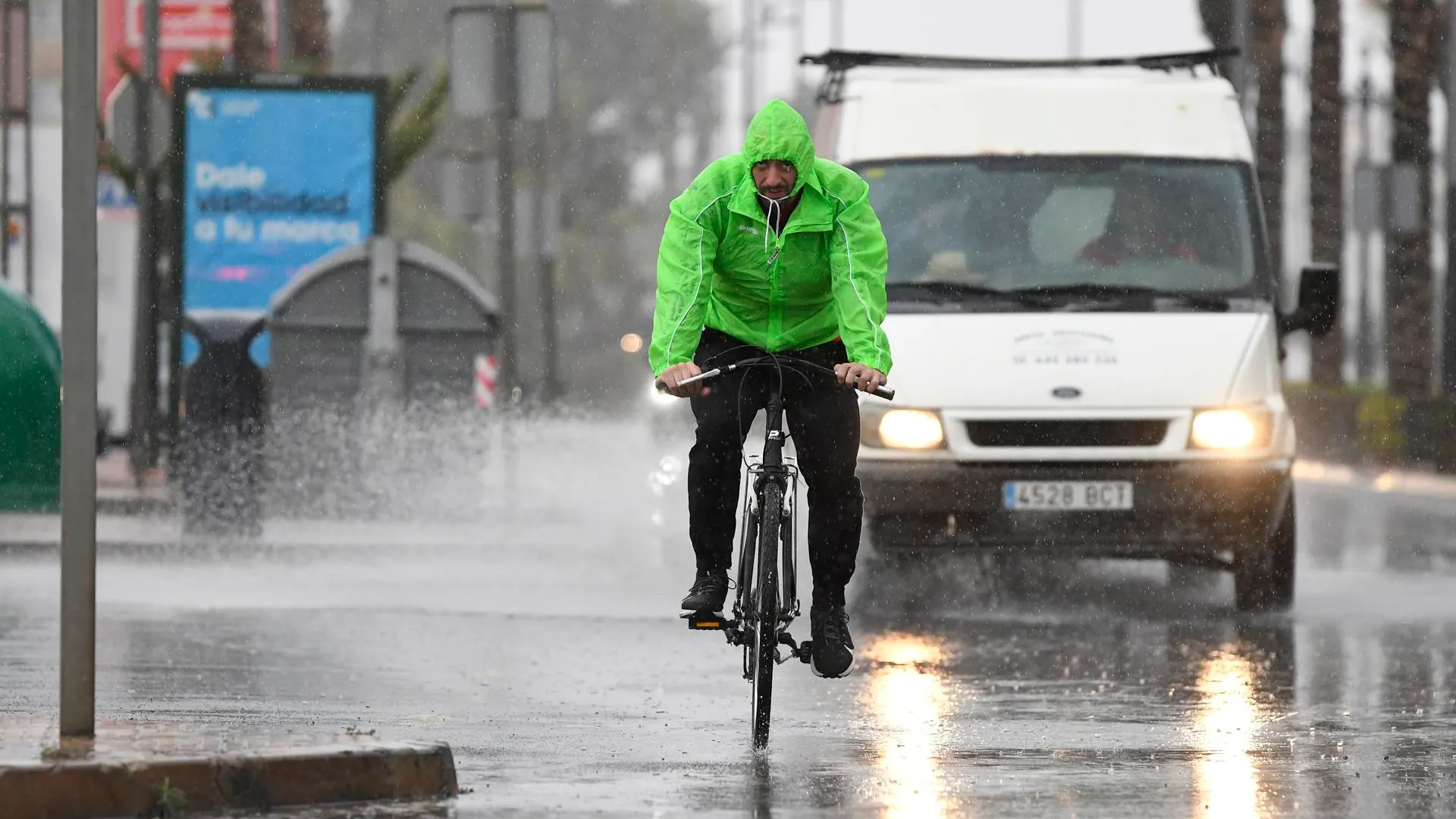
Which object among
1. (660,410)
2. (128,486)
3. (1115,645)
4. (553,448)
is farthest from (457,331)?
(660,410)

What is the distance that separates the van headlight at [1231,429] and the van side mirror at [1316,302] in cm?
88

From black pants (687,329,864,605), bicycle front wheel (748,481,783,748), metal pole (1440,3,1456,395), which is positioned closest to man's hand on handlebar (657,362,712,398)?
black pants (687,329,864,605)

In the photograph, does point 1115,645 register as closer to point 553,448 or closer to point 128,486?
point 128,486

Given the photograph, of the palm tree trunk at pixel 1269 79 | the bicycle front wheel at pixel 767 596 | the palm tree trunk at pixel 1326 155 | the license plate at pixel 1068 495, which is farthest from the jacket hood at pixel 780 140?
the palm tree trunk at pixel 1269 79

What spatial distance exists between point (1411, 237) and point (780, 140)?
904 inches

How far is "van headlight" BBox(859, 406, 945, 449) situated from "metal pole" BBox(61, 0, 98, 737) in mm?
6143

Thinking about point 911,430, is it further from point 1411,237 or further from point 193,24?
point 193,24

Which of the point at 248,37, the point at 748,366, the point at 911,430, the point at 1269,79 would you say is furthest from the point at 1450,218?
the point at 748,366

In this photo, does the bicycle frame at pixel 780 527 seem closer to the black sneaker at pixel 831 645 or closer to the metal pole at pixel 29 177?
the black sneaker at pixel 831 645

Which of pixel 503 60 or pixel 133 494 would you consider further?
pixel 133 494

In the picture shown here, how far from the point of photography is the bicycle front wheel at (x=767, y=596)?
7754 mm

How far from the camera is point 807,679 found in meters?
9.73

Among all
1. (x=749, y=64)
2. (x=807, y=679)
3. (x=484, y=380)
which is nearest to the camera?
(x=807, y=679)

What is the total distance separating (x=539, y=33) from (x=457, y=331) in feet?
6.83
